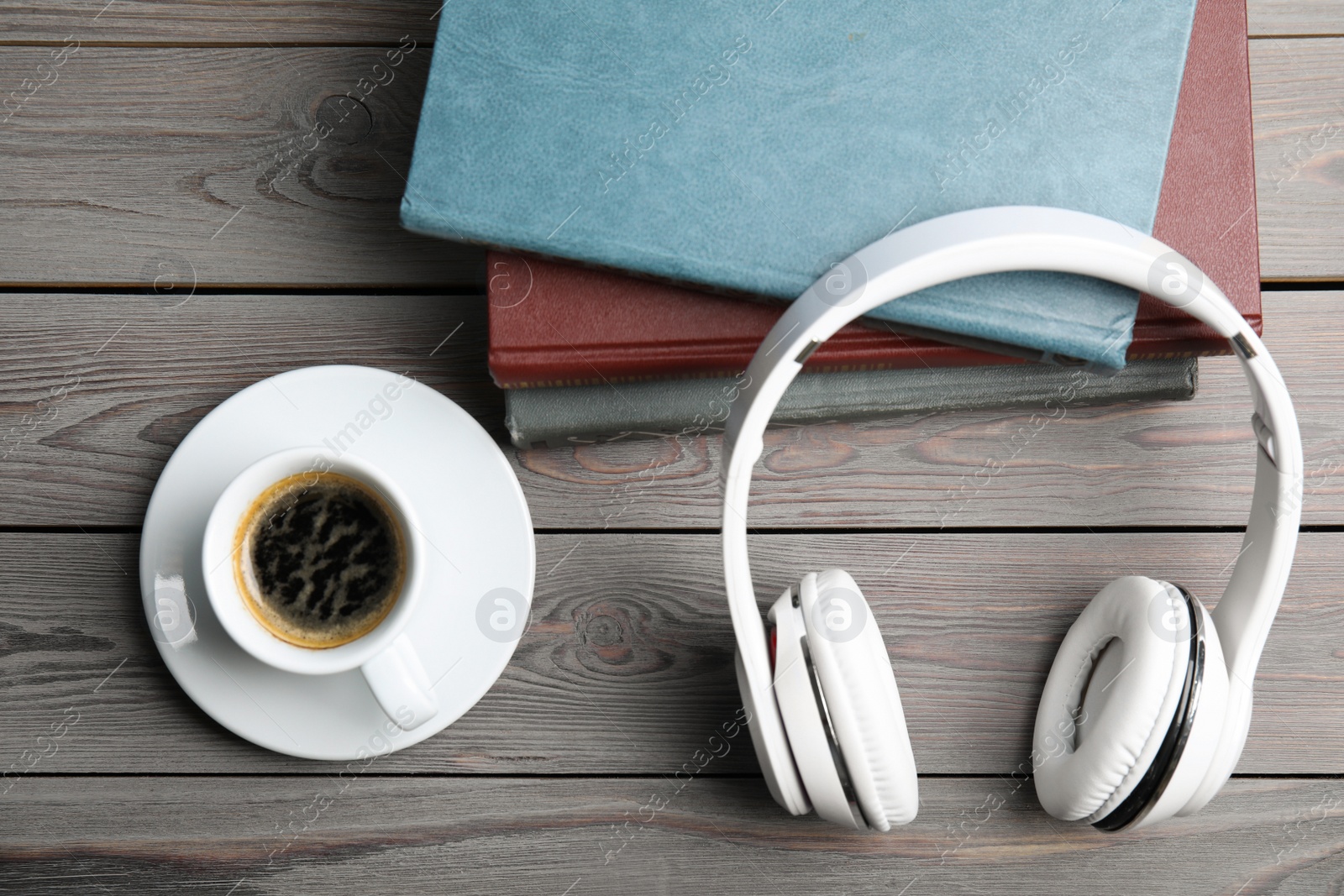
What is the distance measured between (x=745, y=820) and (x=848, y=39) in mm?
416

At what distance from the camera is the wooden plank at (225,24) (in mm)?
504

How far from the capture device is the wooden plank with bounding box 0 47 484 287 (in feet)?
1.62

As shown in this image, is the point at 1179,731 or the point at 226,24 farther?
the point at 226,24

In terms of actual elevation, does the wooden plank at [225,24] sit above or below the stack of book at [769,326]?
above

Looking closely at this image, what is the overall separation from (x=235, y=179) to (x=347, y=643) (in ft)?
0.91

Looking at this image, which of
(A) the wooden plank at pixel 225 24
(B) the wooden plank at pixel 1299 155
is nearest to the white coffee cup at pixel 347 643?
(A) the wooden plank at pixel 225 24

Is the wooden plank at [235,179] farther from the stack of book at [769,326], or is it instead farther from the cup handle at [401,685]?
the cup handle at [401,685]

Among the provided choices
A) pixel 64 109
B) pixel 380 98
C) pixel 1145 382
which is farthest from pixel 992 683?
pixel 64 109

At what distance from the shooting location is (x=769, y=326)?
1.42ft

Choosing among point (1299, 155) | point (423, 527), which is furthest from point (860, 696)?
point (1299, 155)

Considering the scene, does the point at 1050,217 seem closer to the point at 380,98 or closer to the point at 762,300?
the point at 762,300

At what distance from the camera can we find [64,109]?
1.64ft

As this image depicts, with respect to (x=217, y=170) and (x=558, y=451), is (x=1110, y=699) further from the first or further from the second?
(x=217, y=170)

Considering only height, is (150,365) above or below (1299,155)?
below
